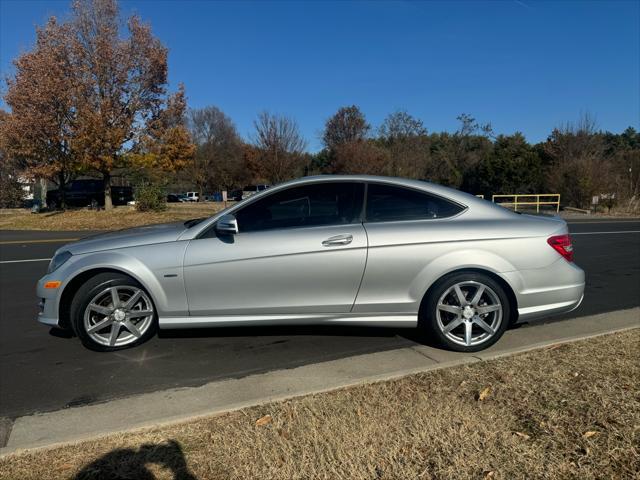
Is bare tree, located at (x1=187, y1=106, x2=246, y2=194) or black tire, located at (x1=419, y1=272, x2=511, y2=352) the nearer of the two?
black tire, located at (x1=419, y1=272, x2=511, y2=352)

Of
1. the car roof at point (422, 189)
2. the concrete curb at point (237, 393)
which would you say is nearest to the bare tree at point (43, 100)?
the car roof at point (422, 189)

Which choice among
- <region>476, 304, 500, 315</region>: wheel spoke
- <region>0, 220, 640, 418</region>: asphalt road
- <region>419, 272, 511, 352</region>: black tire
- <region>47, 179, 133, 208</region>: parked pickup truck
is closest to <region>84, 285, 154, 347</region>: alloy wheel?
<region>0, 220, 640, 418</region>: asphalt road

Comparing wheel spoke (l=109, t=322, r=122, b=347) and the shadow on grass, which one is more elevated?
wheel spoke (l=109, t=322, r=122, b=347)

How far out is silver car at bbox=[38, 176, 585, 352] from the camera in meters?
4.02

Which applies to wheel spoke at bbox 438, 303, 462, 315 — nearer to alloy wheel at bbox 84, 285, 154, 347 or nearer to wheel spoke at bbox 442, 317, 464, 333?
wheel spoke at bbox 442, 317, 464, 333

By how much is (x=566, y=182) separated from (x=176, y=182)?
143 feet

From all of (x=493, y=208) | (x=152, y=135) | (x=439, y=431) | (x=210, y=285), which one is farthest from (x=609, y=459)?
(x=152, y=135)

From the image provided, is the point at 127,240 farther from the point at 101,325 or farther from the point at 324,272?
the point at 324,272

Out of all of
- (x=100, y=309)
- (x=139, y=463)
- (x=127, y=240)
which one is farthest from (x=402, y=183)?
(x=139, y=463)

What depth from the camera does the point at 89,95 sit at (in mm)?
19031

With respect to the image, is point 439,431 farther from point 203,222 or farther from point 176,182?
point 176,182

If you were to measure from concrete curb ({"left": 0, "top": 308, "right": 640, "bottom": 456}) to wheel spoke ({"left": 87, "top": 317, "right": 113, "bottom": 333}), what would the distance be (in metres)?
1.02

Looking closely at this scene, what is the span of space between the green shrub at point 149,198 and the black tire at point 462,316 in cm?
1901

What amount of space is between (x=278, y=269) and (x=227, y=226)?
57 centimetres
